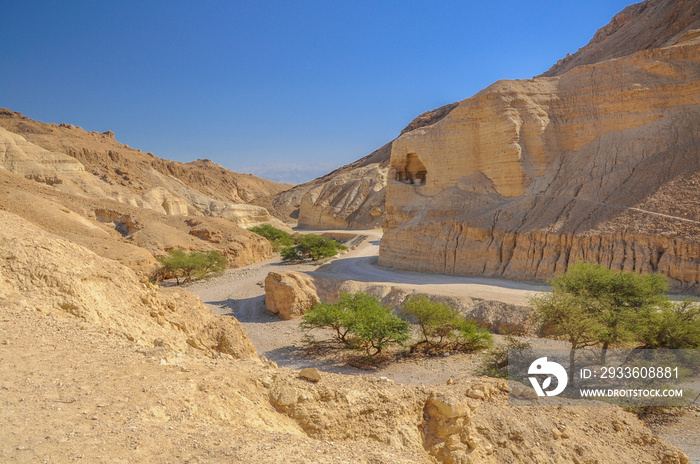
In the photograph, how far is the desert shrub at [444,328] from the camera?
47.2 feet

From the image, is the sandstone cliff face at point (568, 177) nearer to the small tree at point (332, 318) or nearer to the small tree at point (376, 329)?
the small tree at point (376, 329)

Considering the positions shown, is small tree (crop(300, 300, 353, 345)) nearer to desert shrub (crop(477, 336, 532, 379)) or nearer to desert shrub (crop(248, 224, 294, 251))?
desert shrub (crop(477, 336, 532, 379))

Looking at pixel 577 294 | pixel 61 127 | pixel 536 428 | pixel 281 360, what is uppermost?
pixel 61 127

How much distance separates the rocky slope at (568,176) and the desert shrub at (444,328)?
278 inches

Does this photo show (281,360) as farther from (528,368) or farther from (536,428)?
(536,428)

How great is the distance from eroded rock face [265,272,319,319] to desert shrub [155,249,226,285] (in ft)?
24.3

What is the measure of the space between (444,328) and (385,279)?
753cm

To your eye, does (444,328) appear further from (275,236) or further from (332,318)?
(275,236)

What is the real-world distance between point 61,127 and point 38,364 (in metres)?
80.2

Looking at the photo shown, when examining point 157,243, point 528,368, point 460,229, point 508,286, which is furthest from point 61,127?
point 528,368

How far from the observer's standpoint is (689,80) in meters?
20.9

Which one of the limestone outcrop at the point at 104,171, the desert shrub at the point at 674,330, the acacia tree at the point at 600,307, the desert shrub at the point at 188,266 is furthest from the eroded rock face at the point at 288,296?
the limestone outcrop at the point at 104,171

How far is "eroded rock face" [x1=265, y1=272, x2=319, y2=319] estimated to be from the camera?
19.2 meters

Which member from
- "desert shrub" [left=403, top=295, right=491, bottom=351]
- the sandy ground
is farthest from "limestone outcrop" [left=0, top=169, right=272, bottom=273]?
"desert shrub" [left=403, top=295, right=491, bottom=351]
